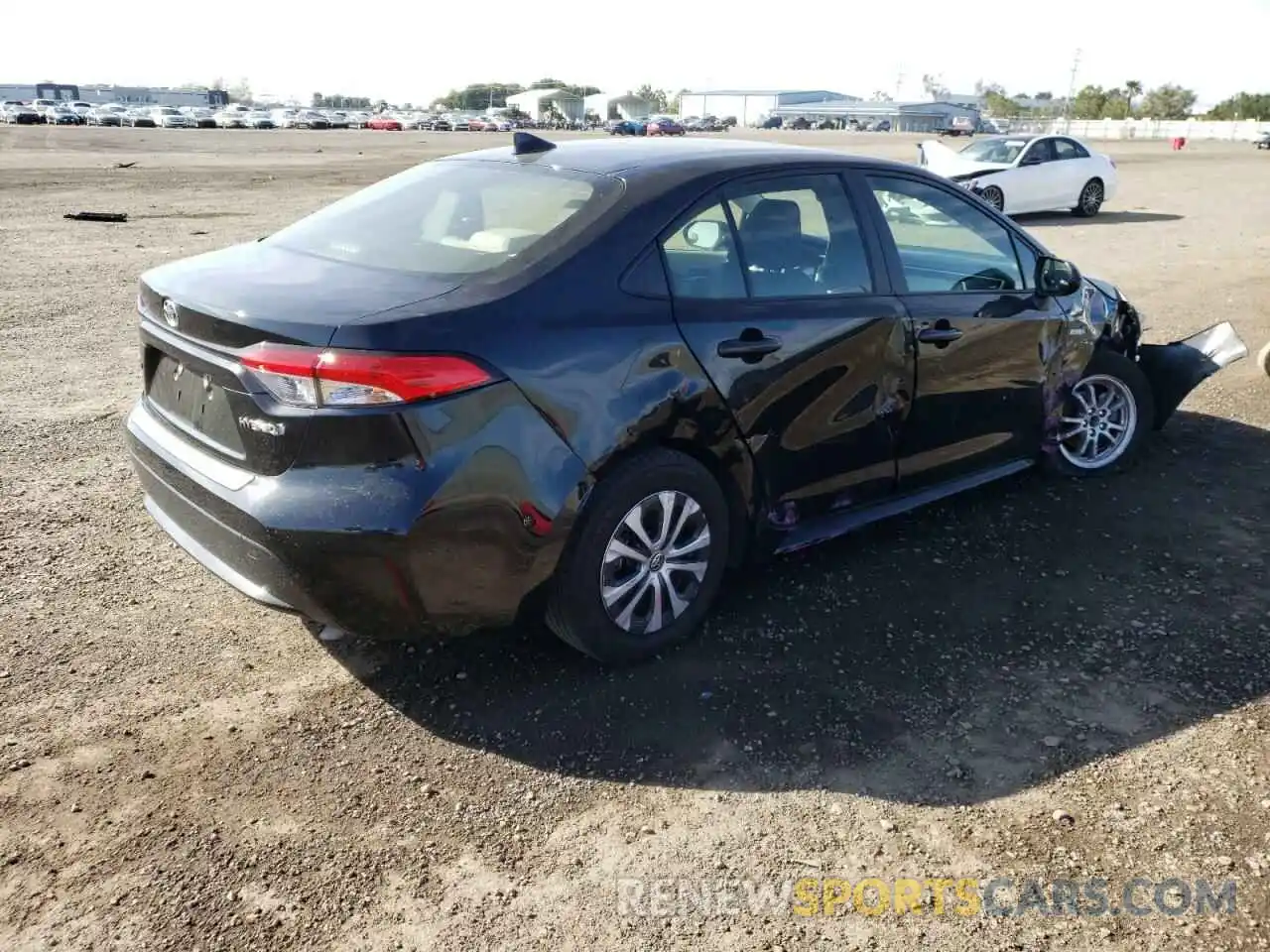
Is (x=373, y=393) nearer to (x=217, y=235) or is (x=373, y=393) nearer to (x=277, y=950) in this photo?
(x=277, y=950)

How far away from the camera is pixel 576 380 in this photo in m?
3.29

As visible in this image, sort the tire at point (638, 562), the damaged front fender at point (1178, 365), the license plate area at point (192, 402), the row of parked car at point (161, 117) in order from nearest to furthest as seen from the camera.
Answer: the license plate area at point (192, 402), the tire at point (638, 562), the damaged front fender at point (1178, 365), the row of parked car at point (161, 117)

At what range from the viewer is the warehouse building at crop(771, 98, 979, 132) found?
13525cm

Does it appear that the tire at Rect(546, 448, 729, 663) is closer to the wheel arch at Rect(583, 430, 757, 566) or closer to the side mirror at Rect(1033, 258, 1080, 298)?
the wheel arch at Rect(583, 430, 757, 566)

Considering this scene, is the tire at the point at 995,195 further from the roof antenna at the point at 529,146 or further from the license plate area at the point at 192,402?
the license plate area at the point at 192,402

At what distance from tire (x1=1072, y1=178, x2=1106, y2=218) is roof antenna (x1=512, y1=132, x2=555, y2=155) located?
17.7 meters

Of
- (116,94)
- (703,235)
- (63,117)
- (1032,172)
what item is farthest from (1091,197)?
(116,94)

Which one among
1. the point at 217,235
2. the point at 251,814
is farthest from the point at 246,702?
the point at 217,235

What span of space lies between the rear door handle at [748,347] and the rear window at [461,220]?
2.04 ft

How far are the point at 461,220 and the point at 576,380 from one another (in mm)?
931

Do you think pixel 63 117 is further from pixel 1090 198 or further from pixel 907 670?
pixel 907 670

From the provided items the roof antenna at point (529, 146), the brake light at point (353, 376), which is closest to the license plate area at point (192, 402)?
the brake light at point (353, 376)

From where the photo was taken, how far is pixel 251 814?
9.82 ft

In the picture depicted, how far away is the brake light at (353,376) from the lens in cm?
299
